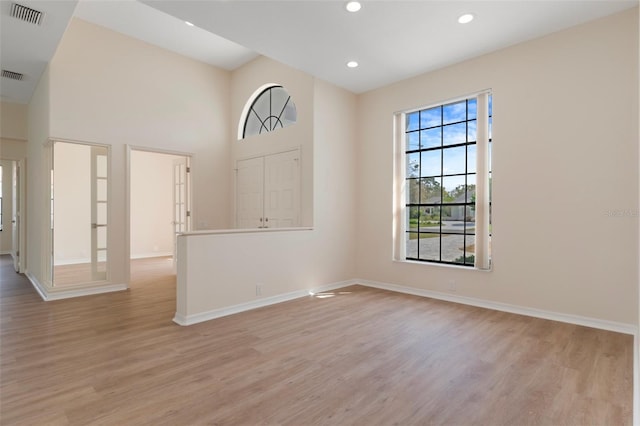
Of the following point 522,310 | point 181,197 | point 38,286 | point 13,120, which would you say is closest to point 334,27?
point 522,310

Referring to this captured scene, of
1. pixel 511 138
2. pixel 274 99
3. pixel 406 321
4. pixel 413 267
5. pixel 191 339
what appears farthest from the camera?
pixel 274 99

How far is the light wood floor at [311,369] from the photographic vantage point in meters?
1.99

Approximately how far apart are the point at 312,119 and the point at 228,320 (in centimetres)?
301

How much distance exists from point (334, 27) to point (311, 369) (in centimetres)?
332

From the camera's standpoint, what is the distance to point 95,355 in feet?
9.08

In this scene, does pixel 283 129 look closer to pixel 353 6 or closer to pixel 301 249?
pixel 301 249

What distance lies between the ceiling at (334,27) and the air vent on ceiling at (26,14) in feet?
0.16

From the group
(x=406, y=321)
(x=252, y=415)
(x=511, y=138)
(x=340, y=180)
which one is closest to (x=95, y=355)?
(x=252, y=415)

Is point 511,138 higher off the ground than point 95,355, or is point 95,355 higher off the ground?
point 511,138

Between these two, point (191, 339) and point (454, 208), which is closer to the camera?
point (191, 339)

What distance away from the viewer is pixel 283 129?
17.7 ft

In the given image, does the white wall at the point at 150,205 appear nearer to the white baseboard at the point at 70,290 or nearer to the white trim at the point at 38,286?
the white trim at the point at 38,286

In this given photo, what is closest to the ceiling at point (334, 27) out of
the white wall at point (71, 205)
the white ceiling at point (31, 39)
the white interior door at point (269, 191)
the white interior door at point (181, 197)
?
the white ceiling at point (31, 39)

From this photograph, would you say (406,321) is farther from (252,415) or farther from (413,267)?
(252,415)
